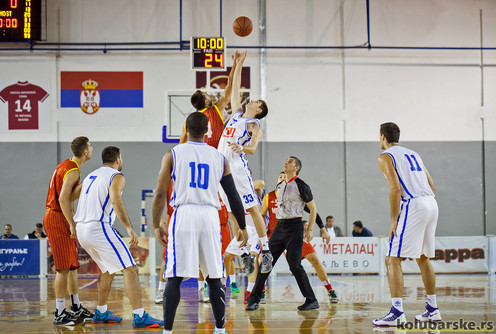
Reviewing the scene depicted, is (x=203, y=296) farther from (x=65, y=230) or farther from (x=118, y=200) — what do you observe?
(x=118, y=200)

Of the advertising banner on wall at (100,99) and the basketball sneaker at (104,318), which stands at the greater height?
the advertising banner on wall at (100,99)

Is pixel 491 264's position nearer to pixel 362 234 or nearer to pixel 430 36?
pixel 362 234

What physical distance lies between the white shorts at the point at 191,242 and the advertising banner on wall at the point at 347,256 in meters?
9.55

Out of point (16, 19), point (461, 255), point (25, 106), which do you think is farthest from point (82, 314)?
point (25, 106)

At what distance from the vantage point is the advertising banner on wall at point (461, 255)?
14852mm

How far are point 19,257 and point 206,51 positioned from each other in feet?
23.6

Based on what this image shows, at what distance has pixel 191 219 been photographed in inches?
200

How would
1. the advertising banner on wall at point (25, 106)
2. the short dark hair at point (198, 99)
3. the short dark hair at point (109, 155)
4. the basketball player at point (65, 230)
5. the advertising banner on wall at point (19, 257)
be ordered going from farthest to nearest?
the advertising banner on wall at point (25, 106) → the advertising banner on wall at point (19, 257) → the short dark hair at point (198, 99) → the basketball player at point (65, 230) → the short dark hair at point (109, 155)

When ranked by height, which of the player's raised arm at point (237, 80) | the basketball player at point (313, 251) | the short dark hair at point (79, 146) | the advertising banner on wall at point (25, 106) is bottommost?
the basketball player at point (313, 251)

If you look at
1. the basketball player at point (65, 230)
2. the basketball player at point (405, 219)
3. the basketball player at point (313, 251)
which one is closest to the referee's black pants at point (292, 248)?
the basketball player at point (313, 251)

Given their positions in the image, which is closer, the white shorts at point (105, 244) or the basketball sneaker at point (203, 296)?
the white shorts at point (105, 244)

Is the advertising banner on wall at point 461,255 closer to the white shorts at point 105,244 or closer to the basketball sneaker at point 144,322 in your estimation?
the basketball sneaker at point 144,322

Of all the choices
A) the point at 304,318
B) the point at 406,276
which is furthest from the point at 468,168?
the point at 304,318

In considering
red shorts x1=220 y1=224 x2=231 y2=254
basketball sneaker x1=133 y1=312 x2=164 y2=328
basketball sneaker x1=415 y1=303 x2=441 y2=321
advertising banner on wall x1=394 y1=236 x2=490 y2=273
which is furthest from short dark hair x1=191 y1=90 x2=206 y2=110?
advertising banner on wall x1=394 y1=236 x2=490 y2=273
